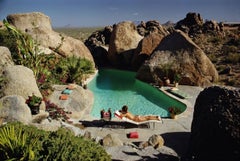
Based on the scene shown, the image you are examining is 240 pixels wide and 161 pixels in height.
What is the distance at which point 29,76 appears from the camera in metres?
15.6

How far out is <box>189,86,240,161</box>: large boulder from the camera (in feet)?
25.4

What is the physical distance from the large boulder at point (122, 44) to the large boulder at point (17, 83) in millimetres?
18400

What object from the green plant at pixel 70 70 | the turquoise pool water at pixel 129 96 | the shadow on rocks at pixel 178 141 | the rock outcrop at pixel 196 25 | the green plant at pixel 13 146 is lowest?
the shadow on rocks at pixel 178 141

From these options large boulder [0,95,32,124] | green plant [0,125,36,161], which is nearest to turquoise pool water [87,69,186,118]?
large boulder [0,95,32,124]

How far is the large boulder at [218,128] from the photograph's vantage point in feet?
25.4

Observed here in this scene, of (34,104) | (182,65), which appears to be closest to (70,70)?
(182,65)

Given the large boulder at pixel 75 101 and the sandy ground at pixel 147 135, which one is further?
the large boulder at pixel 75 101

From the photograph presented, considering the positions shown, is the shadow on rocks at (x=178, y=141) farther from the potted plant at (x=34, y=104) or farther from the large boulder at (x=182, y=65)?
the large boulder at (x=182, y=65)

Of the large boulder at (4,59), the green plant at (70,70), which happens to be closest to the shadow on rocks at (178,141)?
the large boulder at (4,59)

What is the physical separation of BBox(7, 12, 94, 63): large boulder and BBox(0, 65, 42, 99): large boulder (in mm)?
7910

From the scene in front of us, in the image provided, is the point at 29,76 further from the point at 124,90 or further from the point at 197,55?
the point at 197,55

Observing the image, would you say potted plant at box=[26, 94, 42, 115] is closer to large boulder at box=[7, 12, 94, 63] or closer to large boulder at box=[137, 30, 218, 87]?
large boulder at box=[7, 12, 94, 63]

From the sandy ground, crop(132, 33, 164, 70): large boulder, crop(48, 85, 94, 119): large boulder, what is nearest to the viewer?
the sandy ground

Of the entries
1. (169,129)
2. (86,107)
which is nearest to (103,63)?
(86,107)
